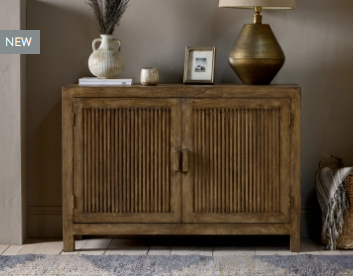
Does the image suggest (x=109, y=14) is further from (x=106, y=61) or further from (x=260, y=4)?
(x=260, y=4)

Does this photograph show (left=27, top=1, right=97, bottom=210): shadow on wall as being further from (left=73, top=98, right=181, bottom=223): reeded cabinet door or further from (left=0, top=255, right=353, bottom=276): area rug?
(left=0, top=255, right=353, bottom=276): area rug

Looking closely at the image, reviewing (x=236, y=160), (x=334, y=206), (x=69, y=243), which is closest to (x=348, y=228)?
(x=334, y=206)

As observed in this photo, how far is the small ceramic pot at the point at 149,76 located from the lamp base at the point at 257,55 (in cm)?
40

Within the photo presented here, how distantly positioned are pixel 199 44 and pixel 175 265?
1.26 meters

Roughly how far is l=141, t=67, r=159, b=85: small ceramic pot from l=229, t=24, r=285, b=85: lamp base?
401 mm

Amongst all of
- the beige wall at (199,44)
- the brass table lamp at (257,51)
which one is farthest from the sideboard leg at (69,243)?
the brass table lamp at (257,51)

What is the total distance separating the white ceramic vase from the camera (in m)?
3.42

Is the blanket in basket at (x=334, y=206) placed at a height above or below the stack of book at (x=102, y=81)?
below

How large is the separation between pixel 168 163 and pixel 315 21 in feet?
3.81

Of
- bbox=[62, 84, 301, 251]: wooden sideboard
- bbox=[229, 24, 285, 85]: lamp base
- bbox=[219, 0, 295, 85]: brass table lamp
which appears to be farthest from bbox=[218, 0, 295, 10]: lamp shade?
bbox=[62, 84, 301, 251]: wooden sideboard

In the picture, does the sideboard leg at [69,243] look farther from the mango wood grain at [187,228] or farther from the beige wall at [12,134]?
the beige wall at [12,134]

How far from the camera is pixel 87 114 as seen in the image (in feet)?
10.9

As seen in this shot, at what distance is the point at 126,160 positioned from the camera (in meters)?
3.34

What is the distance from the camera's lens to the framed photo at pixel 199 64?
353 centimetres
